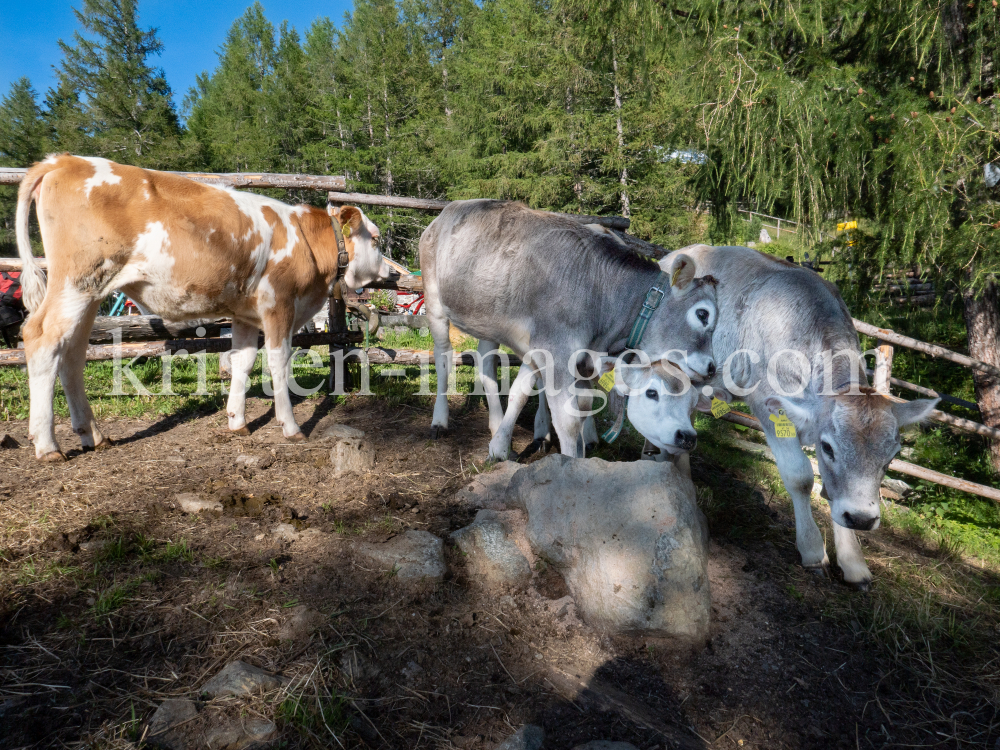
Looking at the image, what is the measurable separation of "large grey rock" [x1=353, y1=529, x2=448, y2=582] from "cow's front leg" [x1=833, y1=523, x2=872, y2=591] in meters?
2.15

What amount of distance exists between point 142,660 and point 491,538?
1.54 metres

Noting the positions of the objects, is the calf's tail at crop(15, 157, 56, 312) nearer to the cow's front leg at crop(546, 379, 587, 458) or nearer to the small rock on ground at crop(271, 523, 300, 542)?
the small rock on ground at crop(271, 523, 300, 542)

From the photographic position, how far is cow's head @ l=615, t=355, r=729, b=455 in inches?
128

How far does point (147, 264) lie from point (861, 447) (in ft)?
14.2

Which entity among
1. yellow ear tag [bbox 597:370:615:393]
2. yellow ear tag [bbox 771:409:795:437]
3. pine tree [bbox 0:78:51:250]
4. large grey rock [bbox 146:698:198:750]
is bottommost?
large grey rock [bbox 146:698:198:750]

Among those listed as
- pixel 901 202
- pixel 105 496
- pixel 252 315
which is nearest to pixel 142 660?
pixel 105 496

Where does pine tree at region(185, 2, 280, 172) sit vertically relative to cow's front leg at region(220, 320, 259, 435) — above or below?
above

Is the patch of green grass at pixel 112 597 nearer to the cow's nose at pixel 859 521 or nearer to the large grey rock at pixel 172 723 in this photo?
the large grey rock at pixel 172 723

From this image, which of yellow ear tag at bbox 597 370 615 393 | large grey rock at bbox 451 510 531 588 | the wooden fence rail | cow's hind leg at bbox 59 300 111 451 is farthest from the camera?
the wooden fence rail

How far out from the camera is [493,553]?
2.92 meters

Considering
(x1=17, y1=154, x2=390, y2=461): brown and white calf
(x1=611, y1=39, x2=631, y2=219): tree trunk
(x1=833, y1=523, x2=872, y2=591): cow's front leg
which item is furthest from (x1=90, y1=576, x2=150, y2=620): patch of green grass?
(x1=611, y1=39, x2=631, y2=219): tree trunk

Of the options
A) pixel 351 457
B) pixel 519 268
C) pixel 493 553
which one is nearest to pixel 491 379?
pixel 519 268

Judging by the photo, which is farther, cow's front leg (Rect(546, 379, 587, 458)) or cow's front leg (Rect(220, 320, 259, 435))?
cow's front leg (Rect(220, 320, 259, 435))

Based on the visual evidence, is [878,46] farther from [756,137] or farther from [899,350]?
[899,350]
